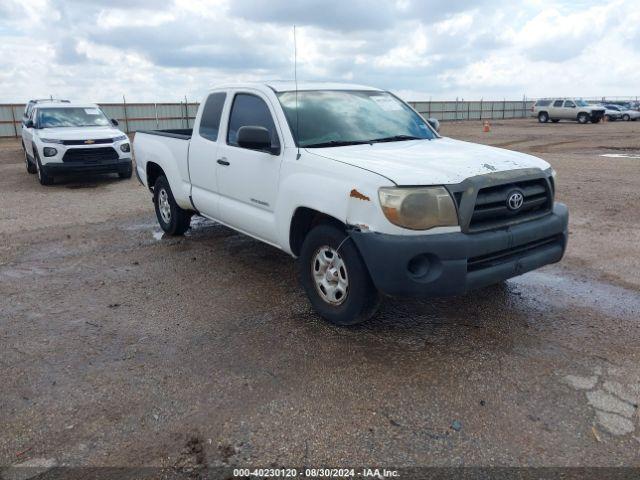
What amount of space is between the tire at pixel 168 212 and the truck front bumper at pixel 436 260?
372 centimetres

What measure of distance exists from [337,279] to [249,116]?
200 cm

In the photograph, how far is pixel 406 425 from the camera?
10.1ft

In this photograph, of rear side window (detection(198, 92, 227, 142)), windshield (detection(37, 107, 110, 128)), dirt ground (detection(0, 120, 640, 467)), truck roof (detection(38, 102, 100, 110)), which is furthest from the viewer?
truck roof (detection(38, 102, 100, 110))

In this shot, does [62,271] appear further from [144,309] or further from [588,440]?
[588,440]

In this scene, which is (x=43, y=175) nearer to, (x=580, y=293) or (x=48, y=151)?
(x=48, y=151)

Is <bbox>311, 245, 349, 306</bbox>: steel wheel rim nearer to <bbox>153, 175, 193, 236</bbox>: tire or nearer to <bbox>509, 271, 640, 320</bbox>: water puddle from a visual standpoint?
<bbox>509, 271, 640, 320</bbox>: water puddle

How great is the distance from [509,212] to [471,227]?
0.41 meters

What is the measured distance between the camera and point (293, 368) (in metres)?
3.74

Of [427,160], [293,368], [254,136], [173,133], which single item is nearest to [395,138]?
[427,160]

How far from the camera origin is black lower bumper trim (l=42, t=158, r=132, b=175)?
38.9 ft

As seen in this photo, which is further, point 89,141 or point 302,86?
point 89,141

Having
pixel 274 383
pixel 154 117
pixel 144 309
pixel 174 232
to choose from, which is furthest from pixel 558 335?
pixel 154 117

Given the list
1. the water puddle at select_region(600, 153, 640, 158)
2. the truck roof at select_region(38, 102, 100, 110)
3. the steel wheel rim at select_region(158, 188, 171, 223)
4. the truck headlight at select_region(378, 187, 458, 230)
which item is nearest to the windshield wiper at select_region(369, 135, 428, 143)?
the truck headlight at select_region(378, 187, 458, 230)

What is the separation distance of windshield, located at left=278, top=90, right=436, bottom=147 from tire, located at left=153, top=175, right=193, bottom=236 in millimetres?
2584
